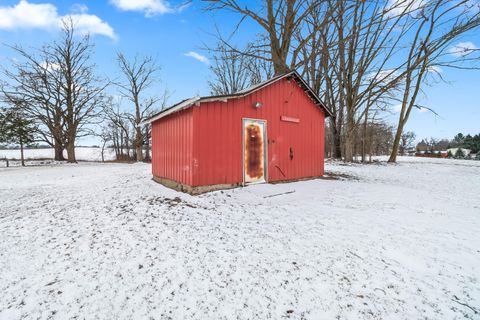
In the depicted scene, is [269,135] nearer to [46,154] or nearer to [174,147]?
[174,147]

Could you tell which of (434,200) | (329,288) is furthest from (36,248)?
(434,200)

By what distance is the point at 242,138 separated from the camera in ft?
25.9

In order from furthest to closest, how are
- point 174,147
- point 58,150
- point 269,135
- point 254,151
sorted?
point 58,150
point 269,135
point 254,151
point 174,147

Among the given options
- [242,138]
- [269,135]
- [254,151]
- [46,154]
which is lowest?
[254,151]

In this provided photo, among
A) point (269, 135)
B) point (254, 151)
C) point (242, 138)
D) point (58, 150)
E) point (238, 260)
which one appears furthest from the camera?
point (58, 150)

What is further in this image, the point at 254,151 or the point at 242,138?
the point at 254,151

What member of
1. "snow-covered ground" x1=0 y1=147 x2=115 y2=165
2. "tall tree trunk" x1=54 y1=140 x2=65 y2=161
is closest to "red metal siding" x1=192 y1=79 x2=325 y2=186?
"tall tree trunk" x1=54 y1=140 x2=65 y2=161

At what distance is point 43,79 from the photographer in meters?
20.1

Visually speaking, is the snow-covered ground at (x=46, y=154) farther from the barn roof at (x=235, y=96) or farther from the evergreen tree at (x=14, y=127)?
the barn roof at (x=235, y=96)

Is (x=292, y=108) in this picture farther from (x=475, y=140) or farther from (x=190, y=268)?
(x=475, y=140)

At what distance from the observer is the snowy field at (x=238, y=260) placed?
2525 millimetres

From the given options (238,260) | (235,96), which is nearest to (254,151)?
(235,96)

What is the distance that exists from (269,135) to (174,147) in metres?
3.52

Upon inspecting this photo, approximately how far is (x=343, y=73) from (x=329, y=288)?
1688cm
